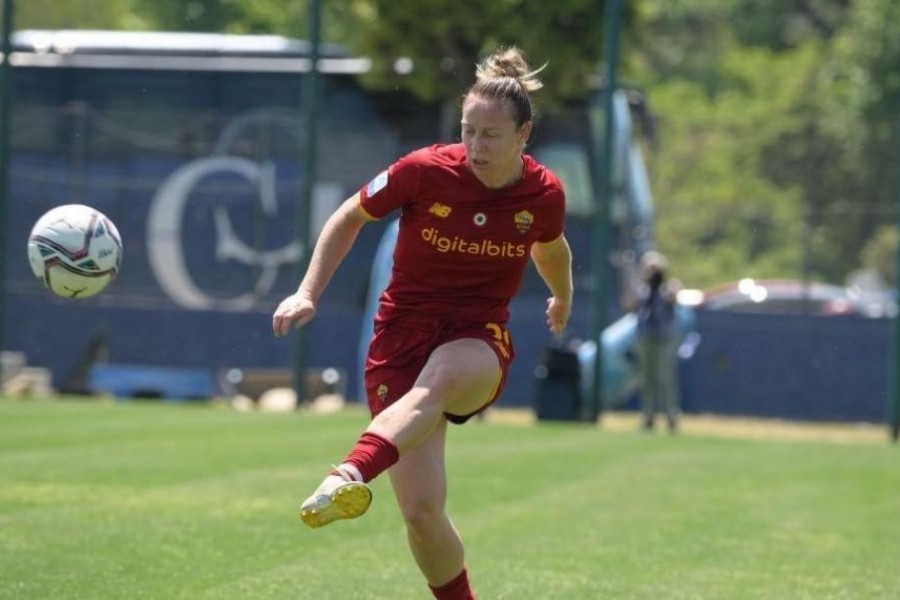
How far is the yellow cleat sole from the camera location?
17.5 feet

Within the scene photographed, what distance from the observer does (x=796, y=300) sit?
902 inches

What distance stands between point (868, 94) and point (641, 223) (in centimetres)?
1680

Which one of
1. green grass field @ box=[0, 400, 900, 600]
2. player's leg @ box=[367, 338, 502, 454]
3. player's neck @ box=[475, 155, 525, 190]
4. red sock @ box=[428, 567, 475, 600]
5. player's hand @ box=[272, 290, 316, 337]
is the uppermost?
player's neck @ box=[475, 155, 525, 190]

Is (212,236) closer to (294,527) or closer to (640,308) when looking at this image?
(640,308)

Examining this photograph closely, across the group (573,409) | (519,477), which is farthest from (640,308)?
(519,477)

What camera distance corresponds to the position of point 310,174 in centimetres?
2006

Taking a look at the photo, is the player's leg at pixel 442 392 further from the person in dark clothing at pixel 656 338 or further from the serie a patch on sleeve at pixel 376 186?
the person in dark clothing at pixel 656 338

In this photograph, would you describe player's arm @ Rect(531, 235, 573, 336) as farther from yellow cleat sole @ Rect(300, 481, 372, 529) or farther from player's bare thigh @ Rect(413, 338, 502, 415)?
yellow cleat sole @ Rect(300, 481, 372, 529)

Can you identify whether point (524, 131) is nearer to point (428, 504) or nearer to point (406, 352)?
point (406, 352)

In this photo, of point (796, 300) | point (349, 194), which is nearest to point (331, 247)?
point (349, 194)

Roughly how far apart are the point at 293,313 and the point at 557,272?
4.26 ft

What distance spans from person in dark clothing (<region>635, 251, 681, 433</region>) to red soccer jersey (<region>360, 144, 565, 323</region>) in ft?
43.7

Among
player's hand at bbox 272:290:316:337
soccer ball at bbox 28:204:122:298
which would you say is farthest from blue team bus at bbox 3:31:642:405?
player's hand at bbox 272:290:316:337

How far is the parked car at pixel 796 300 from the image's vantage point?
888 inches
